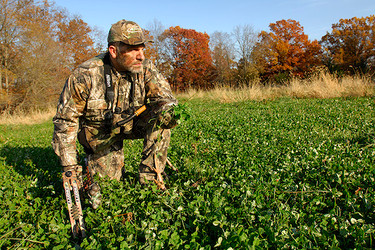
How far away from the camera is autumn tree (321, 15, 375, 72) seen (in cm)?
3381

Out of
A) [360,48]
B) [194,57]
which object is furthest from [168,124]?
[360,48]

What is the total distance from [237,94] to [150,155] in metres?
10.3

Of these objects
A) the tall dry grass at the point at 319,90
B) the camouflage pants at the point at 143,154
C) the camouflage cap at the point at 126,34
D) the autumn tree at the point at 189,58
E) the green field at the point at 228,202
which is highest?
the autumn tree at the point at 189,58

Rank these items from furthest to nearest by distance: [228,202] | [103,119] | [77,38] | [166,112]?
[77,38], [103,119], [166,112], [228,202]

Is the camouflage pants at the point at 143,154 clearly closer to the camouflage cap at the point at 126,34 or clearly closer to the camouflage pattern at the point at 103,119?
the camouflage pattern at the point at 103,119

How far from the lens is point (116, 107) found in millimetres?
3902

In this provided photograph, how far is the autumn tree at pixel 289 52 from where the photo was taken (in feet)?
126

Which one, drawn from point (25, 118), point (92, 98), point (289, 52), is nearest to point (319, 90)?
point (92, 98)

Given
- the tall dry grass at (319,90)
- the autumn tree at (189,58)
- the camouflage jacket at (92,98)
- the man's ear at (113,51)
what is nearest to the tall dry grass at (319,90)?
the tall dry grass at (319,90)

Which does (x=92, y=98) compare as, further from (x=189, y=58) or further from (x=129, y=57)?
(x=189, y=58)

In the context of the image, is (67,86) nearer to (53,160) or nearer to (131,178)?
(131,178)

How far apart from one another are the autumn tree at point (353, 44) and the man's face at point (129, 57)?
3542cm

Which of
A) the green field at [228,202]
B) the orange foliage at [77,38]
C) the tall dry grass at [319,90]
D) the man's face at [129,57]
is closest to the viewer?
the green field at [228,202]

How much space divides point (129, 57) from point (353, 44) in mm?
39435
